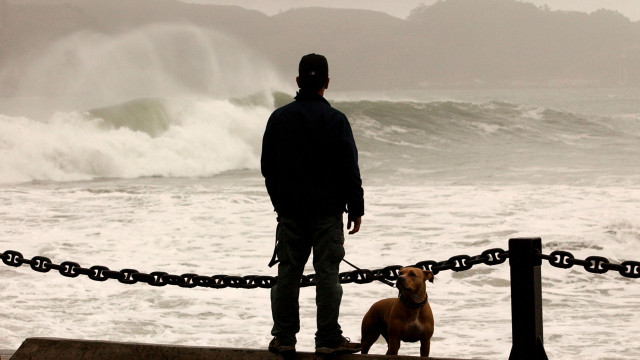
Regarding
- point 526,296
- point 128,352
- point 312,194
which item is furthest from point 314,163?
point 128,352

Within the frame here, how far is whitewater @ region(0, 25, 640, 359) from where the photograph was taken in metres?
8.12

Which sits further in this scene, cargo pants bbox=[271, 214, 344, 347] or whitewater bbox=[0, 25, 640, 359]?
whitewater bbox=[0, 25, 640, 359]

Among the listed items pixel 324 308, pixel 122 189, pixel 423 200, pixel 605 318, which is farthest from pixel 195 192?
pixel 324 308

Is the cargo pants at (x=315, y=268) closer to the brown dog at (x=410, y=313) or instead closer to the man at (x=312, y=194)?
the man at (x=312, y=194)

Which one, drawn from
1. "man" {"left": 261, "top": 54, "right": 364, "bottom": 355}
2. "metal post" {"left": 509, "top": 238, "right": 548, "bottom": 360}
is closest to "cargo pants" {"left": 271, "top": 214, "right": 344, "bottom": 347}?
"man" {"left": 261, "top": 54, "right": 364, "bottom": 355}

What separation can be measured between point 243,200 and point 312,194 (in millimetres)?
14587

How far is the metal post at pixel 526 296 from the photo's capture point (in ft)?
13.0

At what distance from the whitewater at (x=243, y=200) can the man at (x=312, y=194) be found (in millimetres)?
2823

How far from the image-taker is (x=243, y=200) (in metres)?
18.4

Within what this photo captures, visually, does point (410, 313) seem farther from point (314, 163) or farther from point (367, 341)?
point (314, 163)

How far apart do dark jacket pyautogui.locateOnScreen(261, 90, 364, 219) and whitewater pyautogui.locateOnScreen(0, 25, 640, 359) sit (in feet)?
9.91

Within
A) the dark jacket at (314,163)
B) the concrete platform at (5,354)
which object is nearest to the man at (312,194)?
the dark jacket at (314,163)

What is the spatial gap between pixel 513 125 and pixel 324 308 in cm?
3530

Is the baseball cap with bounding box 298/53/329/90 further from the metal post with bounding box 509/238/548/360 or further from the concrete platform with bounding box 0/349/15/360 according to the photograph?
the concrete platform with bounding box 0/349/15/360
